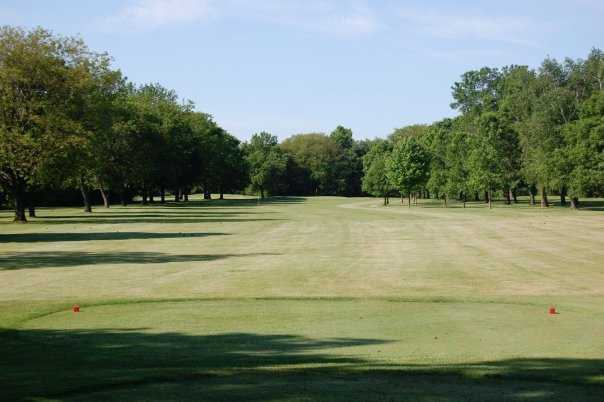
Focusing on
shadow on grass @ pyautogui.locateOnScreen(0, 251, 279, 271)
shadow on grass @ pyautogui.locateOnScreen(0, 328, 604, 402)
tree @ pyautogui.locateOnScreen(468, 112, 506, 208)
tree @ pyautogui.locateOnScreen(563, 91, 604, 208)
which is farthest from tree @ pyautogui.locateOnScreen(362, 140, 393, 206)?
shadow on grass @ pyautogui.locateOnScreen(0, 328, 604, 402)

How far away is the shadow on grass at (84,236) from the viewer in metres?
41.8

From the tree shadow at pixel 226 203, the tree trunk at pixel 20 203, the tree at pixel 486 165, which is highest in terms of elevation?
the tree at pixel 486 165

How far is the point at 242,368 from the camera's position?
31.0 feet

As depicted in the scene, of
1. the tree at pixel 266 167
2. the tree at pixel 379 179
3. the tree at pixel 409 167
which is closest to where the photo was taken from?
the tree at pixel 409 167

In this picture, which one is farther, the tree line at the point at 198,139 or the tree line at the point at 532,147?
the tree line at the point at 532,147

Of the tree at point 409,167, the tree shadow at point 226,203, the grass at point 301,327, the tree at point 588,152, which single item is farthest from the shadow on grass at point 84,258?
the tree at point 409,167

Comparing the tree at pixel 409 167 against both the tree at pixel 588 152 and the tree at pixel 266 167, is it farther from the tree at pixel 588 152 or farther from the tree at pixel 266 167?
the tree at pixel 266 167

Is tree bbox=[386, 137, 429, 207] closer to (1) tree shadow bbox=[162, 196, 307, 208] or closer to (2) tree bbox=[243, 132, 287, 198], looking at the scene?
(1) tree shadow bbox=[162, 196, 307, 208]

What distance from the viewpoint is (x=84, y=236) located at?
44281 mm

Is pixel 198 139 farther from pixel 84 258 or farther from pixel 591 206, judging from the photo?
pixel 84 258

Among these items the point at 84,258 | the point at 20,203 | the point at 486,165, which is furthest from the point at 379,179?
the point at 84,258

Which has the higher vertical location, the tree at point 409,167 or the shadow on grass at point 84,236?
the tree at point 409,167

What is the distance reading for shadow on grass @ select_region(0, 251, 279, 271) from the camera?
2778 cm

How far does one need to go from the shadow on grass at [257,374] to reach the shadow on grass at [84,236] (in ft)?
103
